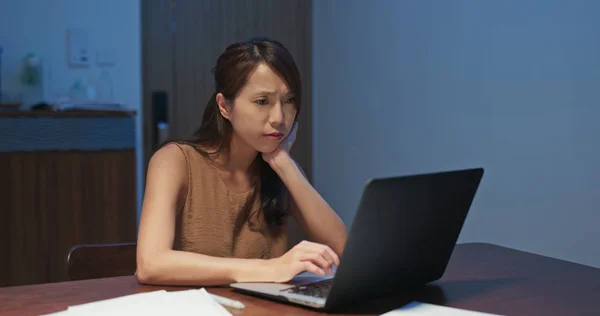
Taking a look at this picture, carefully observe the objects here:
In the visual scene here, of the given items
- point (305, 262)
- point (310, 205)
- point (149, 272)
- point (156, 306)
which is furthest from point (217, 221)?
point (156, 306)

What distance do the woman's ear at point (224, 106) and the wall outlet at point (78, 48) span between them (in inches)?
90.8

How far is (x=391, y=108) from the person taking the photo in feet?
12.9

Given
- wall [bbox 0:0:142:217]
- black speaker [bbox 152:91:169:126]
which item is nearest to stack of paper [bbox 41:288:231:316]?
wall [bbox 0:0:142:217]

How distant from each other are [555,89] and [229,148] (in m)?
1.44

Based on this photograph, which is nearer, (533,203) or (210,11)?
(533,203)

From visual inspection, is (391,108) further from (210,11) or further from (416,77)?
(210,11)

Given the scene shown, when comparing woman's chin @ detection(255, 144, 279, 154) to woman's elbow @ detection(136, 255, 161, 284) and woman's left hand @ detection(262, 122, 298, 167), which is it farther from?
woman's elbow @ detection(136, 255, 161, 284)

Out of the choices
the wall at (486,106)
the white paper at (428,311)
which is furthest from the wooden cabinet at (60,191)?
the white paper at (428,311)

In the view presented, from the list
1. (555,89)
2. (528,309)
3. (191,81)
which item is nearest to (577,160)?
(555,89)

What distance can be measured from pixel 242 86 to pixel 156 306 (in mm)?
720

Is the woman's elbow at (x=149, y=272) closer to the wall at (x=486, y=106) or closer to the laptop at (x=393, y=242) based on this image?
the laptop at (x=393, y=242)

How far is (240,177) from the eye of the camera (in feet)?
6.50

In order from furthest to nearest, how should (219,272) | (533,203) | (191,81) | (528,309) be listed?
(191,81)
(533,203)
(219,272)
(528,309)

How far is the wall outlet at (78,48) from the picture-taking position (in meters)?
3.94
